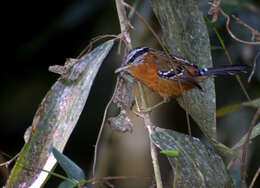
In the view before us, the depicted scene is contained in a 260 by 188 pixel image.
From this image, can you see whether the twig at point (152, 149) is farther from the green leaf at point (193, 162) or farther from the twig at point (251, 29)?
Answer: the twig at point (251, 29)

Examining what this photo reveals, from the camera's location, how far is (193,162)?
2.63 meters

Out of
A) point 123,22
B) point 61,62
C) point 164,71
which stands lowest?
point 164,71

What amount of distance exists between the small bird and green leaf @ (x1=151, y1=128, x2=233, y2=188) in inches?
53.1

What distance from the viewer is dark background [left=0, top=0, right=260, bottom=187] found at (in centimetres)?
508

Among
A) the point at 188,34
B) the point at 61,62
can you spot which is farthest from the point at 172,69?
the point at 61,62

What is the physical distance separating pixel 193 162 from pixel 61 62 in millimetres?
3332

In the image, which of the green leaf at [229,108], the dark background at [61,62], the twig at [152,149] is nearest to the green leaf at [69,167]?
the twig at [152,149]

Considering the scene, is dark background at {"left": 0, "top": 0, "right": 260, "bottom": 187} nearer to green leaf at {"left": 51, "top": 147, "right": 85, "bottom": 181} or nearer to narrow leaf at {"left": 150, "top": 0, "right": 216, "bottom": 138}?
narrow leaf at {"left": 150, "top": 0, "right": 216, "bottom": 138}

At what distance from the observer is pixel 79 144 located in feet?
18.4

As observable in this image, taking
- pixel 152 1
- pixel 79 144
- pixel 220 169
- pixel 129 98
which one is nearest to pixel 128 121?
pixel 129 98

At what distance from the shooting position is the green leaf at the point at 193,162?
8.32 ft

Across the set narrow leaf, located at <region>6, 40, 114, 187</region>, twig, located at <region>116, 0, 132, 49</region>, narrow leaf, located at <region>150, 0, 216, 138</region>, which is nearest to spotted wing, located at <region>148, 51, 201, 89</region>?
narrow leaf, located at <region>150, 0, 216, 138</region>

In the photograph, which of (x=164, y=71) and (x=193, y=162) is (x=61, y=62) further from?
(x=193, y=162)

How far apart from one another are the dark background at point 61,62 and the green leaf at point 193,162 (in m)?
2.20
